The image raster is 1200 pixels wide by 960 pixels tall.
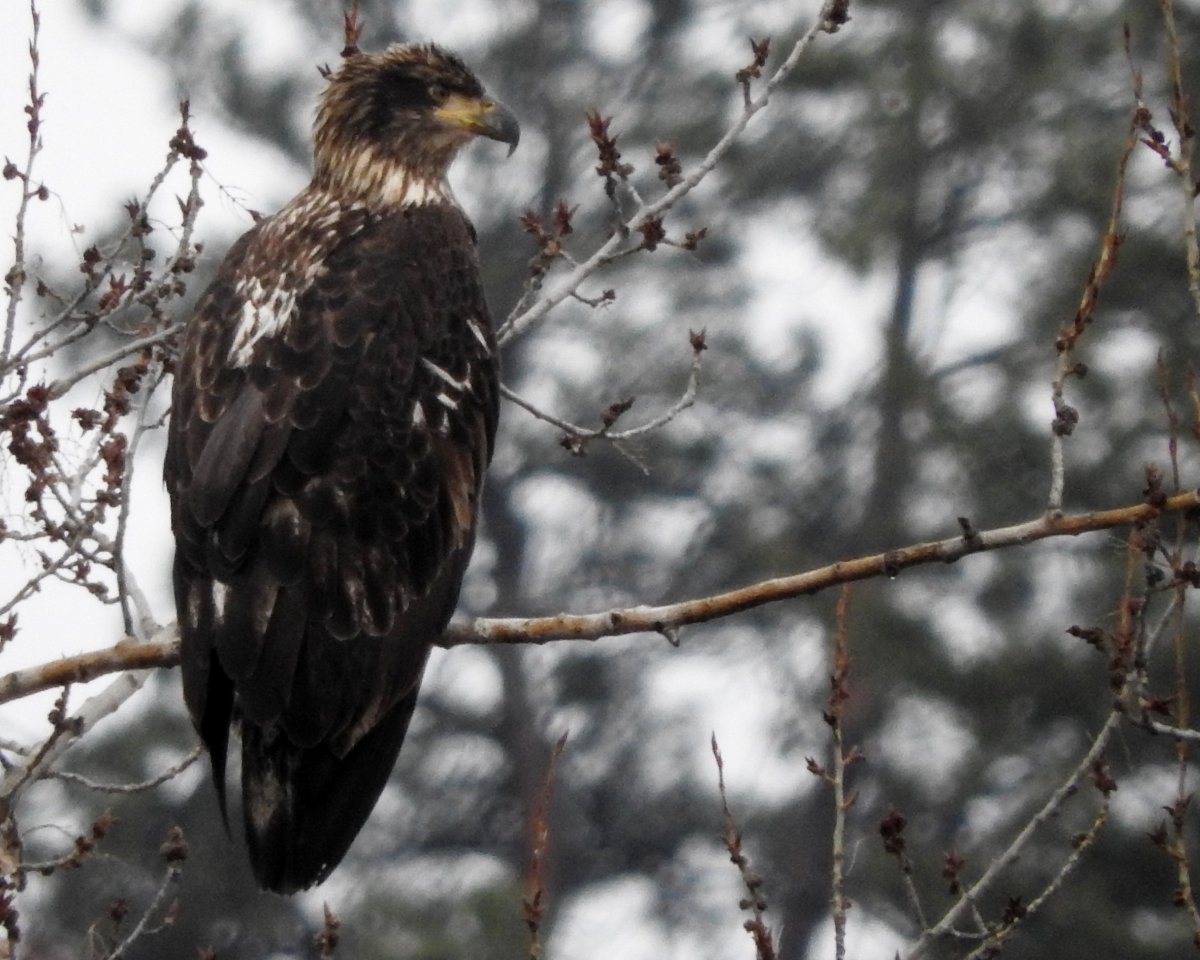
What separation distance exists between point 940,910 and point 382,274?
920cm

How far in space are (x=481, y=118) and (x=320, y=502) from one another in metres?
1.66

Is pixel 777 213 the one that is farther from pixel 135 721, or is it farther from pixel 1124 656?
pixel 1124 656

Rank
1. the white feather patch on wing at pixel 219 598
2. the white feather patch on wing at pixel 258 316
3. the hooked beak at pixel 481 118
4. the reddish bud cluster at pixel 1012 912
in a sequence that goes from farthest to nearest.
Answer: the hooked beak at pixel 481 118, the white feather patch on wing at pixel 258 316, the white feather patch on wing at pixel 219 598, the reddish bud cluster at pixel 1012 912

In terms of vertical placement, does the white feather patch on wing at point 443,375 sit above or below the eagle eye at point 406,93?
below

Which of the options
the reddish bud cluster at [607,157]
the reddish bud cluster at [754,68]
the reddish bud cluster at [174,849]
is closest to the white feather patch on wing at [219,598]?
the reddish bud cluster at [174,849]

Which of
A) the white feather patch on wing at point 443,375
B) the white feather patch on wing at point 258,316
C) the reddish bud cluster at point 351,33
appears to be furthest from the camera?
the reddish bud cluster at point 351,33

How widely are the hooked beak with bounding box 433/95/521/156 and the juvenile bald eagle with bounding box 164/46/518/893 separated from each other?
0.72 m

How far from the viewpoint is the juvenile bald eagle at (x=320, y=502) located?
4.74 metres

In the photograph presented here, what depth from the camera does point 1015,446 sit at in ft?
53.0

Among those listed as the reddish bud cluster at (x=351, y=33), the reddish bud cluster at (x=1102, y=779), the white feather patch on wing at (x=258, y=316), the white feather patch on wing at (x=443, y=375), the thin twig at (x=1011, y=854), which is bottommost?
the thin twig at (x=1011, y=854)

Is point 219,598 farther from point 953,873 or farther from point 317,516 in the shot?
point 953,873

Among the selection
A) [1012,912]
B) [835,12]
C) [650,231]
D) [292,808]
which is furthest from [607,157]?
[1012,912]

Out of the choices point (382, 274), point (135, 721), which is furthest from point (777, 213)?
point (382, 274)

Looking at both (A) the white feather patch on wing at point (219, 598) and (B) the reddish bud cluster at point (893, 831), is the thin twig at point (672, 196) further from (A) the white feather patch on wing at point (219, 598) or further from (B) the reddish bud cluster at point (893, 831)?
(B) the reddish bud cluster at point (893, 831)
